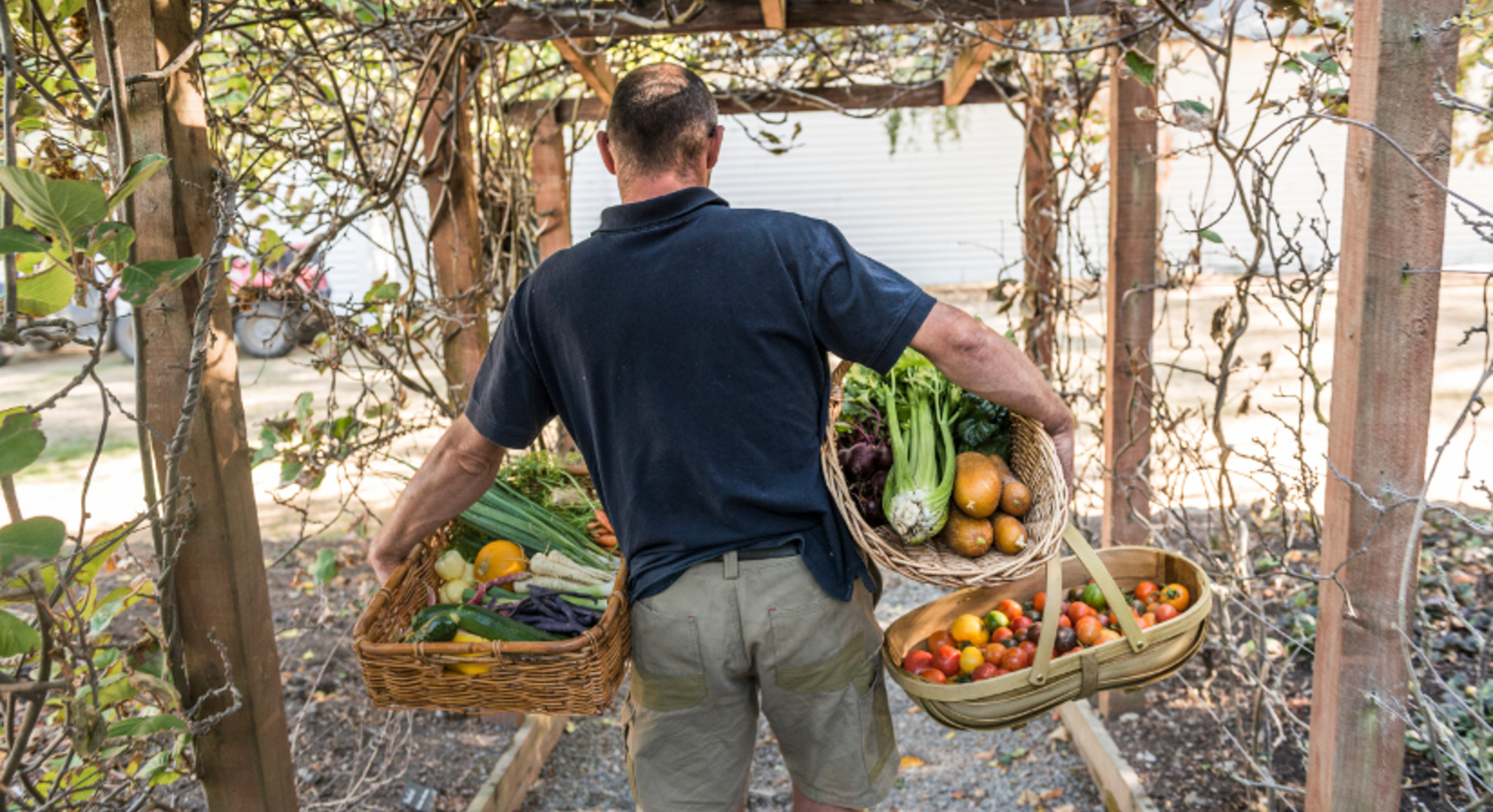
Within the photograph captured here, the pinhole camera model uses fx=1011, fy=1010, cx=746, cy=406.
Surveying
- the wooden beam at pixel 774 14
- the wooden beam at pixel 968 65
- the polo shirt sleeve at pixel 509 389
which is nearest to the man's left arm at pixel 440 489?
the polo shirt sleeve at pixel 509 389

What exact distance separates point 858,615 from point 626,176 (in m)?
1.07

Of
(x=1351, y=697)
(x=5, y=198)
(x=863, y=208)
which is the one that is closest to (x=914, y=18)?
(x=1351, y=697)

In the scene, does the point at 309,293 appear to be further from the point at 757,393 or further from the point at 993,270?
the point at 993,270

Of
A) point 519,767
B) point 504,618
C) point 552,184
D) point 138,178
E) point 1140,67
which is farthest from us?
point 552,184

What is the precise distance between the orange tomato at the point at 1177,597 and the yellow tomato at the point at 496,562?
1554 mm

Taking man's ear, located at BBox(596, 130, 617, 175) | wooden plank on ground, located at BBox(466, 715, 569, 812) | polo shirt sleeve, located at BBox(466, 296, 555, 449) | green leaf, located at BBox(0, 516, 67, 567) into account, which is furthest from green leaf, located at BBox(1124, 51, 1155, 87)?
wooden plank on ground, located at BBox(466, 715, 569, 812)

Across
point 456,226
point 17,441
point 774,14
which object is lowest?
point 17,441

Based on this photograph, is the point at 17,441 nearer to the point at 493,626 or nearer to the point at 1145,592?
the point at 493,626

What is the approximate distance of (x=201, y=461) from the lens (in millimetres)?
1938

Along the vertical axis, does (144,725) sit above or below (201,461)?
below

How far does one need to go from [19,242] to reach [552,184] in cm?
391

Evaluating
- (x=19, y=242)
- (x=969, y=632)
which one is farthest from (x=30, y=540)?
(x=969, y=632)

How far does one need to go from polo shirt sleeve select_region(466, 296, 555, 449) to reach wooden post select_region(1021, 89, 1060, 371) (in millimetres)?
2936

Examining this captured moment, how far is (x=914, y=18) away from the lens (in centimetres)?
333
